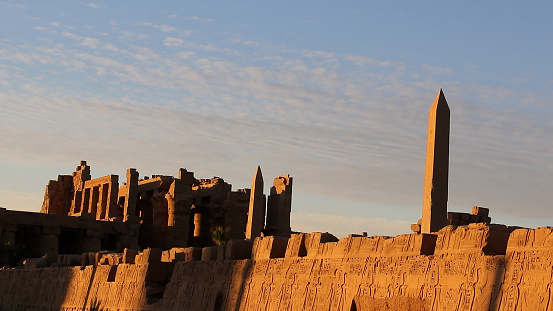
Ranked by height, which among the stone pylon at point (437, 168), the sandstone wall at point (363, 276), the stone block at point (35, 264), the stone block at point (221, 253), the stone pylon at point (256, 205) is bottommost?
the sandstone wall at point (363, 276)

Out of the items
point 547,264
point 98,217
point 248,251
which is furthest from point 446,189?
point 98,217

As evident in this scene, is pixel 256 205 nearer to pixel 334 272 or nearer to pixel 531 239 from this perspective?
pixel 334 272

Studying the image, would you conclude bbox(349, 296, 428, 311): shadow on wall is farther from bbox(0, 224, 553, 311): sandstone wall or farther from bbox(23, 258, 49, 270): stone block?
bbox(23, 258, 49, 270): stone block

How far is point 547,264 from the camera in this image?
9.07m

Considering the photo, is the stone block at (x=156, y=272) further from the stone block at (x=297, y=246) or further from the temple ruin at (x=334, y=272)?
the stone block at (x=297, y=246)

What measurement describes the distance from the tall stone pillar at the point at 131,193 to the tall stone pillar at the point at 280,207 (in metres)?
7.89

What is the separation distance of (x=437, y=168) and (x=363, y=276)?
5.46 meters

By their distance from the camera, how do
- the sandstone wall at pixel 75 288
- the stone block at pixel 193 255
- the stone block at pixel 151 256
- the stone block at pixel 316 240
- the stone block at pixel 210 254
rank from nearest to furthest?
1. the stone block at pixel 316 240
2. the stone block at pixel 210 254
3. the stone block at pixel 193 255
4. the stone block at pixel 151 256
5. the sandstone wall at pixel 75 288

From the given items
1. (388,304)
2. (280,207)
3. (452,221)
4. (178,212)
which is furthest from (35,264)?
(178,212)

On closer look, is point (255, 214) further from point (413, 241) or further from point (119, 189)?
point (413, 241)

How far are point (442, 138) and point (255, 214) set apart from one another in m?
21.4

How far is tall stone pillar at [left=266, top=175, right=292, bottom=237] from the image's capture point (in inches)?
1593

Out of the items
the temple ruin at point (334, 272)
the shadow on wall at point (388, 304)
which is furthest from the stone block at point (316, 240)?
the shadow on wall at point (388, 304)

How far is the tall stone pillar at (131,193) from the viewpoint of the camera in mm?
46166
